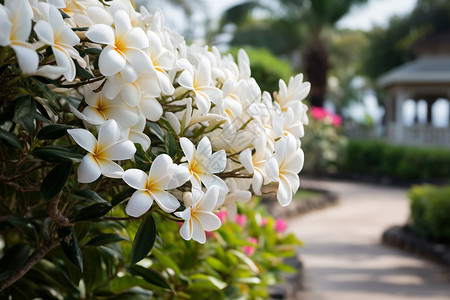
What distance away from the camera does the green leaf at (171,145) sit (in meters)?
1.20

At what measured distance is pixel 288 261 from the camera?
14.9 ft

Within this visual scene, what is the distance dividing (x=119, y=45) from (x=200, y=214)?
0.38 m

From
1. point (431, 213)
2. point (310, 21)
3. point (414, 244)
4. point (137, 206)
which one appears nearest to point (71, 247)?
point (137, 206)

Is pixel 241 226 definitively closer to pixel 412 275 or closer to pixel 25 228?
pixel 25 228

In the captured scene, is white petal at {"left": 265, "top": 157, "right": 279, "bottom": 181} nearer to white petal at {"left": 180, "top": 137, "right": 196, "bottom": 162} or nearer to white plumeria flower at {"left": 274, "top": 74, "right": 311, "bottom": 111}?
white petal at {"left": 180, "top": 137, "right": 196, "bottom": 162}

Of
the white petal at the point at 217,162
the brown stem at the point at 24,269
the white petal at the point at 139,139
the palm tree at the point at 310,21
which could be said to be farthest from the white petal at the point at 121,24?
the palm tree at the point at 310,21

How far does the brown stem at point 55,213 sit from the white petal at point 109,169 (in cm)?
18

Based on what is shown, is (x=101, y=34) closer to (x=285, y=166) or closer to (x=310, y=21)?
(x=285, y=166)

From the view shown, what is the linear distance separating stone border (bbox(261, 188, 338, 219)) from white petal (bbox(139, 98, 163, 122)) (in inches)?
260

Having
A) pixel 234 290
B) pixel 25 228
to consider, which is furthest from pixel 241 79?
pixel 234 290

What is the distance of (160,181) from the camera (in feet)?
3.61

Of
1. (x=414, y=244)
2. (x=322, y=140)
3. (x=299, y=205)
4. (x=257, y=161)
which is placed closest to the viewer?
(x=257, y=161)

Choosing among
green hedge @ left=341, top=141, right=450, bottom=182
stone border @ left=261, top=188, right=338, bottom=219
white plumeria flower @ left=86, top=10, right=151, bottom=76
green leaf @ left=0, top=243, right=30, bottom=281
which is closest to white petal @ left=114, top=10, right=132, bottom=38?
white plumeria flower @ left=86, top=10, right=151, bottom=76

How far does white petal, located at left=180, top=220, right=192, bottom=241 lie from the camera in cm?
110
